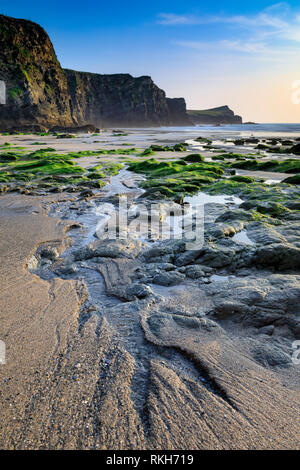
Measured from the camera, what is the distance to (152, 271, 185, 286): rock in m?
3.15

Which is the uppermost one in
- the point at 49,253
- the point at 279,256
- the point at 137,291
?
the point at 279,256

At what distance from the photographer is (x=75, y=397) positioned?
1.73 meters

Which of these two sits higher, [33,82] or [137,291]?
[33,82]

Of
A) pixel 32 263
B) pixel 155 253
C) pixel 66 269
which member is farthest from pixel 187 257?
pixel 32 263

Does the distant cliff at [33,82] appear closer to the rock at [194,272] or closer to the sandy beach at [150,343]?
the sandy beach at [150,343]

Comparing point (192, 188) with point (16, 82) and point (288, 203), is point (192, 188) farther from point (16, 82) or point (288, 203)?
point (16, 82)

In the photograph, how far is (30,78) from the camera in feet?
158

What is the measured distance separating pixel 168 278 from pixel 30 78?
57.5m

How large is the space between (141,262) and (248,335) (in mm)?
1761

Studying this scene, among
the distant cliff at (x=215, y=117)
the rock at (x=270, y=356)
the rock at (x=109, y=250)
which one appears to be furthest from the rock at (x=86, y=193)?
the distant cliff at (x=215, y=117)

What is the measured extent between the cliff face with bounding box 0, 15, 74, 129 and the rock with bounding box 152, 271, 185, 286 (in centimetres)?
4775

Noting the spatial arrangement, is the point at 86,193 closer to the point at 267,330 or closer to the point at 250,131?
the point at 267,330

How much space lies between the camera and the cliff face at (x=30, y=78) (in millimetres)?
43719

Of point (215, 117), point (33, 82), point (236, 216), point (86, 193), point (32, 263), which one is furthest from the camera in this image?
point (215, 117)
